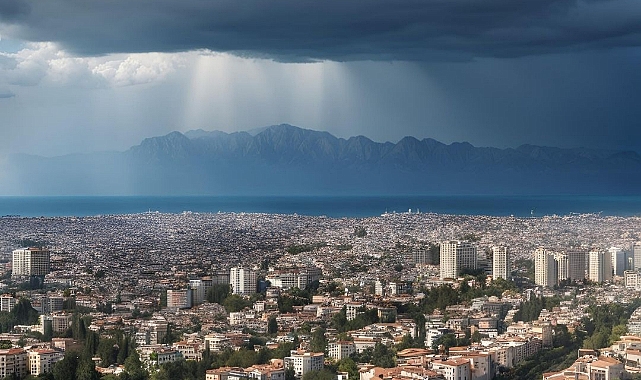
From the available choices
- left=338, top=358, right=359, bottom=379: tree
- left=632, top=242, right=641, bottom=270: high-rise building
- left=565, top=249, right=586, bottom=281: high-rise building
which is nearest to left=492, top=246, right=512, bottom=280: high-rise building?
left=565, top=249, right=586, bottom=281: high-rise building

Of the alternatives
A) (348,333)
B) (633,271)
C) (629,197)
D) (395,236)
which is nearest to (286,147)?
(629,197)

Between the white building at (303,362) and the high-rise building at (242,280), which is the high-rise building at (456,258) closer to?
the high-rise building at (242,280)

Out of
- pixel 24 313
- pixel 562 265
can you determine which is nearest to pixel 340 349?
pixel 24 313

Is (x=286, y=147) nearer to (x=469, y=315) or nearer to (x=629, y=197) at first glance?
(x=629, y=197)

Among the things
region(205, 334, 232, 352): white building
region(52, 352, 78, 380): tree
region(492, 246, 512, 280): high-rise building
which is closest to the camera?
region(52, 352, 78, 380): tree

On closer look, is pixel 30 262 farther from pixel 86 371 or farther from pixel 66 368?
pixel 86 371

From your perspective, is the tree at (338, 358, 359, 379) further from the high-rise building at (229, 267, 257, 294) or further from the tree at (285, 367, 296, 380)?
the high-rise building at (229, 267, 257, 294)
